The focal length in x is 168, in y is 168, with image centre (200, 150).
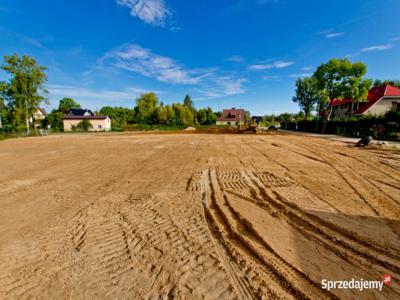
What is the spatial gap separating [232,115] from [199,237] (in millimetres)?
59891

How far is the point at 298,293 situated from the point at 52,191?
638 cm

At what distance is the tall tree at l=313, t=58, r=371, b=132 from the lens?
2420cm

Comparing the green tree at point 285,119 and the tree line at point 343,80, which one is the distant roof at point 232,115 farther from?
the tree line at point 343,80

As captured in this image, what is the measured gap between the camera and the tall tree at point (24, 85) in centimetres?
3147

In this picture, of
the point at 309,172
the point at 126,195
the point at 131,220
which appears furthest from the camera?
the point at 309,172

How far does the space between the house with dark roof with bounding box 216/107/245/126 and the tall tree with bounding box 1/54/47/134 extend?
47378 millimetres

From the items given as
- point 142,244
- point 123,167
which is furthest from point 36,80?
point 142,244

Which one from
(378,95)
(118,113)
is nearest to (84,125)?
(118,113)

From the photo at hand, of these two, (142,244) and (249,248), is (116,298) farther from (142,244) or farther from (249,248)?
(249,248)

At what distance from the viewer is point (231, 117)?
59.8 m

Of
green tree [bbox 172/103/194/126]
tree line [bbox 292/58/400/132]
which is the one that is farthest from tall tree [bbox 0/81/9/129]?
tree line [bbox 292/58/400/132]

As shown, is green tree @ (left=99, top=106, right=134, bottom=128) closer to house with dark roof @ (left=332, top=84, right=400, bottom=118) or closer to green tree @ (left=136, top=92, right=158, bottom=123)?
green tree @ (left=136, top=92, right=158, bottom=123)

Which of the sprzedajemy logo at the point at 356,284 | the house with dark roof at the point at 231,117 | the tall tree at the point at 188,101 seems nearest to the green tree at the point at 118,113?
the tall tree at the point at 188,101

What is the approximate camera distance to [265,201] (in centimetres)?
404
